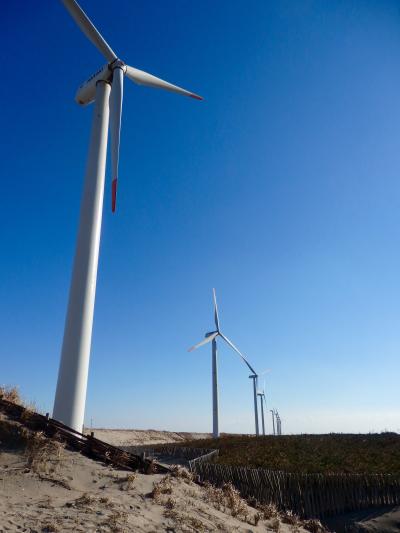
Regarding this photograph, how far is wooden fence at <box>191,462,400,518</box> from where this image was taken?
13906mm

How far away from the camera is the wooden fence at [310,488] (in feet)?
45.6

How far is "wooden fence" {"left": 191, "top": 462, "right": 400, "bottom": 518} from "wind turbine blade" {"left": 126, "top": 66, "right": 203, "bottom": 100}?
55.9 ft

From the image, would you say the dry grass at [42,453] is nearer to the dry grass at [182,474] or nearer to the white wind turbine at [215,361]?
the dry grass at [182,474]

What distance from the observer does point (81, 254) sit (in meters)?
13.0

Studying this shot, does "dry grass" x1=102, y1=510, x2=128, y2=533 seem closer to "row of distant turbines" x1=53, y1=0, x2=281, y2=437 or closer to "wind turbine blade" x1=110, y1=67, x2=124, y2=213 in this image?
"row of distant turbines" x1=53, y1=0, x2=281, y2=437

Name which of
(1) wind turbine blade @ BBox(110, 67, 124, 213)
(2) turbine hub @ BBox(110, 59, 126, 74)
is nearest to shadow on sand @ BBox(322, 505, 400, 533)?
(1) wind turbine blade @ BBox(110, 67, 124, 213)

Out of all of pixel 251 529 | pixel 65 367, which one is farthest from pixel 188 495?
pixel 65 367

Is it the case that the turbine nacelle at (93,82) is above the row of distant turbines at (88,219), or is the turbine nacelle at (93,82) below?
above

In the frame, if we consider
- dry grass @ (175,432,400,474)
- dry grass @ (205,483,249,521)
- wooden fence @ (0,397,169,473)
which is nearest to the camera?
dry grass @ (205,483,249,521)

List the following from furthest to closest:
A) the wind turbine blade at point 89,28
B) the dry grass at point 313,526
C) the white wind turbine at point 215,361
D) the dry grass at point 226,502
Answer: the white wind turbine at point 215,361 → the wind turbine blade at point 89,28 → the dry grass at point 313,526 → the dry grass at point 226,502

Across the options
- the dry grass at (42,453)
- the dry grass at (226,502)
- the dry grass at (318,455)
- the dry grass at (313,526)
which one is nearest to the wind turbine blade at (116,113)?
the dry grass at (42,453)

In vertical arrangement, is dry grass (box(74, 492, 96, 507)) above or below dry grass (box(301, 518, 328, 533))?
above

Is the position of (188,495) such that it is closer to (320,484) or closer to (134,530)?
(134,530)

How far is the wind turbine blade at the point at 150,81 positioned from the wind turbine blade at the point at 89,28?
102 cm
